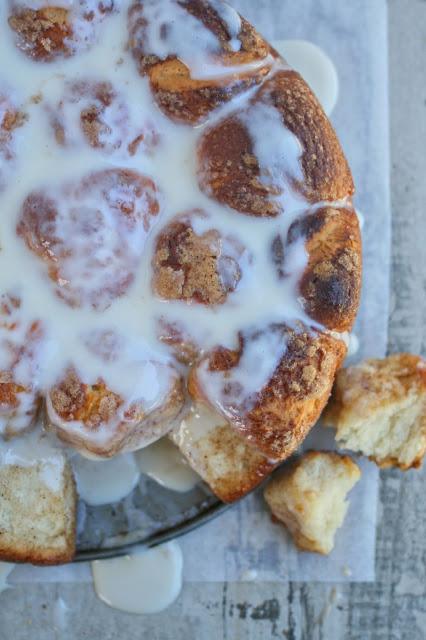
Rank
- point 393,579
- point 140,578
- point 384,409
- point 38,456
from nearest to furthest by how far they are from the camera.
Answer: point 38,456, point 384,409, point 140,578, point 393,579

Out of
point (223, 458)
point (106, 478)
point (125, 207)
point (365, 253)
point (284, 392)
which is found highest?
point (125, 207)

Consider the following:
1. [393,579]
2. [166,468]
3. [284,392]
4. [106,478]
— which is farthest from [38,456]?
[393,579]

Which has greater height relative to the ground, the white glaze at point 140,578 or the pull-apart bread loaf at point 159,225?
the pull-apart bread loaf at point 159,225

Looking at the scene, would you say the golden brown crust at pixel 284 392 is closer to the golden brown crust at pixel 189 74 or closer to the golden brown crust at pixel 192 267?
the golden brown crust at pixel 192 267

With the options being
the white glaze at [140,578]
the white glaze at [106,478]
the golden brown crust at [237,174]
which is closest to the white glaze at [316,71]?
the golden brown crust at [237,174]

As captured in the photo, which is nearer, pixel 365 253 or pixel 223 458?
pixel 223 458

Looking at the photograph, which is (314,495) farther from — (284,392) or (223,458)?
(284,392)
